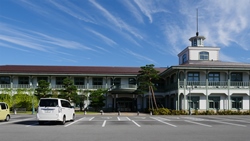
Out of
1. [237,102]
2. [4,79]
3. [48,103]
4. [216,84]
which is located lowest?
[237,102]

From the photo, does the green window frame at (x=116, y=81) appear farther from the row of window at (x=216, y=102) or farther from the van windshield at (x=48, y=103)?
the van windshield at (x=48, y=103)

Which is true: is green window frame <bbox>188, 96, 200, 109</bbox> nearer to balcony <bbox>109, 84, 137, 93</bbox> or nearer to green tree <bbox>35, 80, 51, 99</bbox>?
balcony <bbox>109, 84, 137, 93</bbox>

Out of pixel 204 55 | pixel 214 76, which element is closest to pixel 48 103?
pixel 214 76

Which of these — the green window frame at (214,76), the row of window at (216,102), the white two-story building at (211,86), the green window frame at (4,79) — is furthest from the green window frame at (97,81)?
the green window frame at (214,76)

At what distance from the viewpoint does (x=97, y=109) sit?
42.7 meters

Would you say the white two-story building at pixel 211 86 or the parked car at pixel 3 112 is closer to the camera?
the parked car at pixel 3 112

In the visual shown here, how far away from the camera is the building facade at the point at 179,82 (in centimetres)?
3616

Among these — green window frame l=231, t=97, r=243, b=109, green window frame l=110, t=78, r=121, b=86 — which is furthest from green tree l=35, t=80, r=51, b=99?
green window frame l=231, t=97, r=243, b=109

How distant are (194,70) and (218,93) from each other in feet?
14.4

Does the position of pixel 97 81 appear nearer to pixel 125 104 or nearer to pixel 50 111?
pixel 125 104

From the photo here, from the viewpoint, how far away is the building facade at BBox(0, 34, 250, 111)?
36156mm

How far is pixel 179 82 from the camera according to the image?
35.9m

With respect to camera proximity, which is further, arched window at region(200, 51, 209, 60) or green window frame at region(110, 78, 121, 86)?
green window frame at region(110, 78, 121, 86)

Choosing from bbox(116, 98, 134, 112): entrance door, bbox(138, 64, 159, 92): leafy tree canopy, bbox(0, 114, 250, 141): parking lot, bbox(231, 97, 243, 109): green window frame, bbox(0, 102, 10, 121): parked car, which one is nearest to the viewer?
bbox(0, 114, 250, 141): parking lot
